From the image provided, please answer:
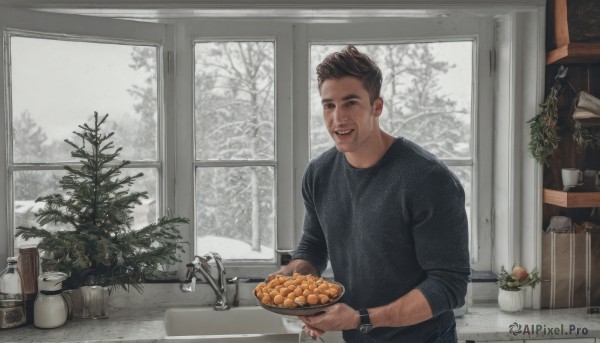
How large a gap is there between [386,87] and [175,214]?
1.17 meters

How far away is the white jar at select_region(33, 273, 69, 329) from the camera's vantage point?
239cm

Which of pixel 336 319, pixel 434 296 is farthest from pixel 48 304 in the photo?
pixel 434 296

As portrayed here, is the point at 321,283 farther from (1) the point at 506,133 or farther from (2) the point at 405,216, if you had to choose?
(1) the point at 506,133

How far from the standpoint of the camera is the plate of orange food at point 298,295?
1651 mm

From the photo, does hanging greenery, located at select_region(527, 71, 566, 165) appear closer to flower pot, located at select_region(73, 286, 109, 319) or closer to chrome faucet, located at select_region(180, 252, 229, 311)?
chrome faucet, located at select_region(180, 252, 229, 311)

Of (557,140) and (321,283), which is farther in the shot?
(557,140)

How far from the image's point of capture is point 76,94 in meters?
2.71

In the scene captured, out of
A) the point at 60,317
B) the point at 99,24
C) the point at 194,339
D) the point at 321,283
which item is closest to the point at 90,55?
the point at 99,24

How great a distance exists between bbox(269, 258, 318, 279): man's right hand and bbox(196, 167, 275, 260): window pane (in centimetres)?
85

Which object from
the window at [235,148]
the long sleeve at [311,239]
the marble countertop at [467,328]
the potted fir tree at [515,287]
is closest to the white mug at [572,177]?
the potted fir tree at [515,287]

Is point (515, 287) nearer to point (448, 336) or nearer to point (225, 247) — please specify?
point (448, 336)

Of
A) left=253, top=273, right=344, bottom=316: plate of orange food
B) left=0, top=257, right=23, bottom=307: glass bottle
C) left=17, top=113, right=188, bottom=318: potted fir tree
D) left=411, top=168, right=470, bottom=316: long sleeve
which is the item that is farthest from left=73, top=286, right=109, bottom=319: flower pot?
left=411, top=168, right=470, bottom=316: long sleeve

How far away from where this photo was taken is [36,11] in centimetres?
253

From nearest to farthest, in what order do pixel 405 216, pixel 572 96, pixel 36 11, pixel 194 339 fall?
pixel 405 216 < pixel 194 339 < pixel 36 11 < pixel 572 96
